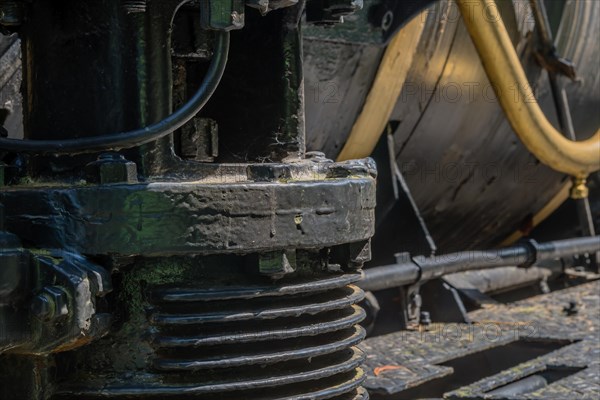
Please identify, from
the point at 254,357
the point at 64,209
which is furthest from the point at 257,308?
the point at 64,209

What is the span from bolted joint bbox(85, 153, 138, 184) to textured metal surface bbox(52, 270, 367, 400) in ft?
0.51

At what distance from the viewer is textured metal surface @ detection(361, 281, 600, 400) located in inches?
95.0

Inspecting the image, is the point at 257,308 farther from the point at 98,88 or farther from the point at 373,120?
the point at 373,120

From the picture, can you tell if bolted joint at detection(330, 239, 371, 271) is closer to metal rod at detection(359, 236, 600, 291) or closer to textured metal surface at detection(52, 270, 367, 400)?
textured metal surface at detection(52, 270, 367, 400)

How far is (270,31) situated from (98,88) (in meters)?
0.31

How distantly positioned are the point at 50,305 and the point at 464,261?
212 centimetres

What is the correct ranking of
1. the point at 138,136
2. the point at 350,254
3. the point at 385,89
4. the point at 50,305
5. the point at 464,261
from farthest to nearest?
the point at 464,261, the point at 385,89, the point at 350,254, the point at 138,136, the point at 50,305

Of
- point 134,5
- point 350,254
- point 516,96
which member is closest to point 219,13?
point 134,5

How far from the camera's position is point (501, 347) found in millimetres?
3055

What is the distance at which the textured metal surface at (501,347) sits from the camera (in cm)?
241

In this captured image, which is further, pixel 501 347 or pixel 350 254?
pixel 501 347

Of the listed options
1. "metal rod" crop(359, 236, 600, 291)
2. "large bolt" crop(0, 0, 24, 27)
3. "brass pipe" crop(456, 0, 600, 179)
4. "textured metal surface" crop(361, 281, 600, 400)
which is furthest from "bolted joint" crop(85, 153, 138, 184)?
"brass pipe" crop(456, 0, 600, 179)

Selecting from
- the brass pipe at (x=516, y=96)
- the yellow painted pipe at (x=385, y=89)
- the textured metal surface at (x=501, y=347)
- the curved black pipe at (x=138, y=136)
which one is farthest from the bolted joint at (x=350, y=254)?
the brass pipe at (x=516, y=96)

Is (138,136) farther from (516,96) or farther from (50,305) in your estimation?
(516,96)
